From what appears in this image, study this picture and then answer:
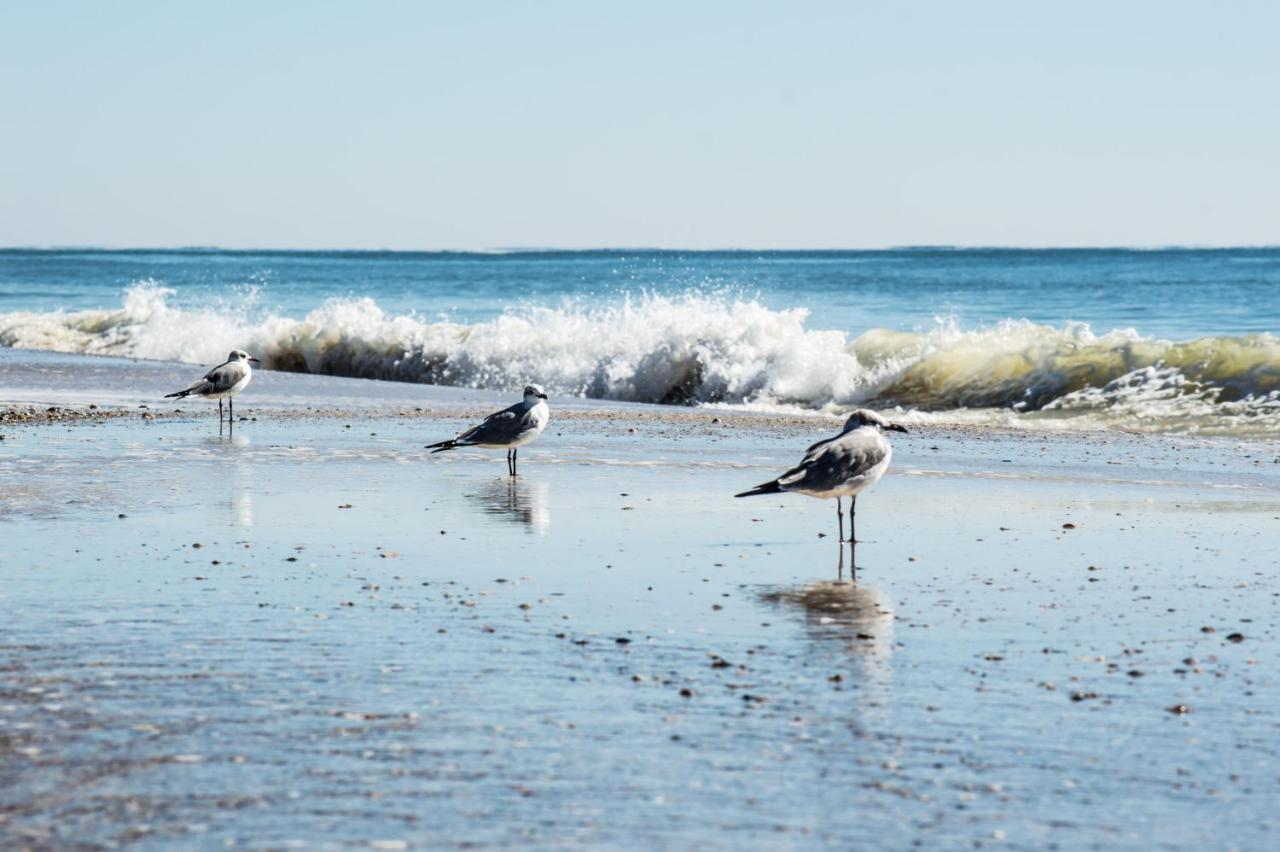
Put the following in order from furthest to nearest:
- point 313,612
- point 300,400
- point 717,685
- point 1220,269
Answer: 1. point 1220,269
2. point 300,400
3. point 313,612
4. point 717,685

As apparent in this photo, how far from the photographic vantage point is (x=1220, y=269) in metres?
106

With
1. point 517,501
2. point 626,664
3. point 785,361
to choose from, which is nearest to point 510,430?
point 517,501

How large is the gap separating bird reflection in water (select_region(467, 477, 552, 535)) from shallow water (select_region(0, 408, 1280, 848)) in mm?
65

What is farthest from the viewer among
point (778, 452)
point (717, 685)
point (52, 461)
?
point (778, 452)

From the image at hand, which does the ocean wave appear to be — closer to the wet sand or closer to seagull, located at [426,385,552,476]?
seagull, located at [426,385,552,476]

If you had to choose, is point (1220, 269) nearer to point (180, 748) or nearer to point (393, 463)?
point (393, 463)

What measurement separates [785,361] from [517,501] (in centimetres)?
1933

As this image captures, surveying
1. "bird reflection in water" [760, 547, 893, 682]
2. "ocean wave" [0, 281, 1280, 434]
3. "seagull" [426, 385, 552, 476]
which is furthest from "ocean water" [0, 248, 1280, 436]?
"bird reflection in water" [760, 547, 893, 682]

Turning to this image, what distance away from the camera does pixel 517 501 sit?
13953mm

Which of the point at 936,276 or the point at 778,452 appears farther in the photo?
the point at 936,276

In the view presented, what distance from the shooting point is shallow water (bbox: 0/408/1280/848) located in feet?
19.3

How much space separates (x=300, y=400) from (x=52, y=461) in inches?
351

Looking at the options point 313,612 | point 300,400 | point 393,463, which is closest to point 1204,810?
point 313,612

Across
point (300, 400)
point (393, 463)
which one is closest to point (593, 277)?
point (300, 400)
